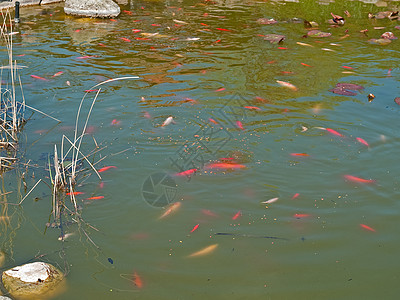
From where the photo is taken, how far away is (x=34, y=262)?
397cm

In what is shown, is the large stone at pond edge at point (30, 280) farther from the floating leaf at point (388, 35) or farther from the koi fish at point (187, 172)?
the floating leaf at point (388, 35)

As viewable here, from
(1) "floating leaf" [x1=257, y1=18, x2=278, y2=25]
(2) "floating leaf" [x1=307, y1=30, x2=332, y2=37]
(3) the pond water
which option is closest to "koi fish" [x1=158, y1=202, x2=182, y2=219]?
(3) the pond water

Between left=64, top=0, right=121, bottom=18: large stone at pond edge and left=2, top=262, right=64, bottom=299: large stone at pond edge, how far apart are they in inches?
366

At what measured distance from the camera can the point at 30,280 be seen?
12.2ft

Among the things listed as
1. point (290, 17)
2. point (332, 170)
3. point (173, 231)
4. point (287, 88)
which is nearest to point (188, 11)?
point (290, 17)

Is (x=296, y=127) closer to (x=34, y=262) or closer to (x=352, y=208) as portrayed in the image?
(x=352, y=208)

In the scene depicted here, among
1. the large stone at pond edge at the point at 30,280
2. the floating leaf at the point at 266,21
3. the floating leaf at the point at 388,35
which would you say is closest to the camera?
the large stone at pond edge at the point at 30,280

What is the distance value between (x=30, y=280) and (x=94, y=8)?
9.53 metres

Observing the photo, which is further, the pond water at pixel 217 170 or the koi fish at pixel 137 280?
the pond water at pixel 217 170

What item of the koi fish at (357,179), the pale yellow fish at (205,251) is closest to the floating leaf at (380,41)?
the koi fish at (357,179)

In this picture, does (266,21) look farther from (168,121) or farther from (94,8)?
(168,121)

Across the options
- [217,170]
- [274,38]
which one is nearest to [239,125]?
[217,170]

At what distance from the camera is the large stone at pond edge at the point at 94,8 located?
1201 cm

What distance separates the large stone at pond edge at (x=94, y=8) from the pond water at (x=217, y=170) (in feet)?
6.33
